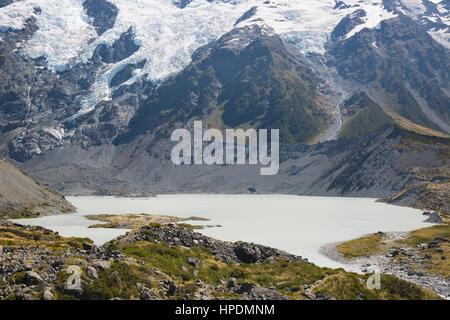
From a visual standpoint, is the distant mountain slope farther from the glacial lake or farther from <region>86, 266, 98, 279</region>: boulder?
<region>86, 266, 98, 279</region>: boulder

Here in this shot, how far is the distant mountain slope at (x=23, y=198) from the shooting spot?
505 ft

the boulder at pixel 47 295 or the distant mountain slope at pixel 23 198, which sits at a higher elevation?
the boulder at pixel 47 295

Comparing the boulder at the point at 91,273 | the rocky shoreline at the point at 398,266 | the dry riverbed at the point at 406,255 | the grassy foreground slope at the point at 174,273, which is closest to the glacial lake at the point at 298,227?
the rocky shoreline at the point at 398,266

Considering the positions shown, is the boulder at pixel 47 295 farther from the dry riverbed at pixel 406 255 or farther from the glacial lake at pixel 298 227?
the glacial lake at pixel 298 227

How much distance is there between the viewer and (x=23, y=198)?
165625mm

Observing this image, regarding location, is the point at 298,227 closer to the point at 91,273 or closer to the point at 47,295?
the point at 91,273

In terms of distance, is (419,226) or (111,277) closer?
(111,277)

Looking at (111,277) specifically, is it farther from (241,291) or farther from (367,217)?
(367,217)

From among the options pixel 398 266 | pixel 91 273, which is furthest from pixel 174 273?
pixel 398 266

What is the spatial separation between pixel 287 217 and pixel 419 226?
50.6 metres

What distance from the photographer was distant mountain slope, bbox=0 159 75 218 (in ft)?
505

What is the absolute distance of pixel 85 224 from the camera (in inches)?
5728

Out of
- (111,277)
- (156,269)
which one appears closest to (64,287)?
(111,277)
